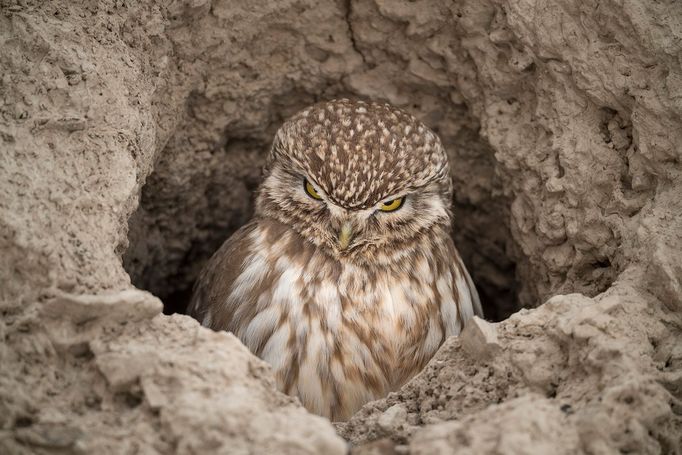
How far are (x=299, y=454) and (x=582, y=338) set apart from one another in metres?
1.01

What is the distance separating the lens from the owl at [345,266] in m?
3.05

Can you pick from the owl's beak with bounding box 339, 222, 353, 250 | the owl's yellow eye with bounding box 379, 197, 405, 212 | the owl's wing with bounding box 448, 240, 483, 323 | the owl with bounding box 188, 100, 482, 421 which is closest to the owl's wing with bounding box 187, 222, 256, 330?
the owl with bounding box 188, 100, 482, 421

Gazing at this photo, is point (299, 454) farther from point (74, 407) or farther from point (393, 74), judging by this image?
point (393, 74)

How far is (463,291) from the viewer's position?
11.4 feet

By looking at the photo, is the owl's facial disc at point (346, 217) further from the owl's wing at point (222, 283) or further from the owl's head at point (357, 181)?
the owl's wing at point (222, 283)

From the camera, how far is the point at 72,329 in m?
2.28

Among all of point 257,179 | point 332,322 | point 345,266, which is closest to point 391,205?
point 345,266

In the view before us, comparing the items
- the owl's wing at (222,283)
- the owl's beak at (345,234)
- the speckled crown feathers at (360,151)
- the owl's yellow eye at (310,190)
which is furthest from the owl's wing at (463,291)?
the owl's wing at (222,283)

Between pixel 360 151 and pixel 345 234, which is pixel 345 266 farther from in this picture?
pixel 360 151

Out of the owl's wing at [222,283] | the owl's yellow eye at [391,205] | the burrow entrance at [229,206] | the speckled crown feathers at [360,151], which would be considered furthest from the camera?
the burrow entrance at [229,206]

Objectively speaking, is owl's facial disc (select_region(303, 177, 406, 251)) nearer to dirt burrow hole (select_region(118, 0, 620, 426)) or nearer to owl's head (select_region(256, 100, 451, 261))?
owl's head (select_region(256, 100, 451, 261))

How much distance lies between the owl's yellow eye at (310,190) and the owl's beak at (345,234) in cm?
18

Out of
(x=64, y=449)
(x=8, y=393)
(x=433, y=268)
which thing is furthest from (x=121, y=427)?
(x=433, y=268)

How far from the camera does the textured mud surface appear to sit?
2.13 metres
